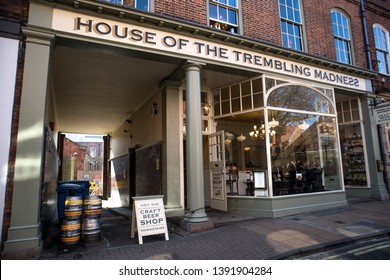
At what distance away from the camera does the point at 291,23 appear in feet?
31.6

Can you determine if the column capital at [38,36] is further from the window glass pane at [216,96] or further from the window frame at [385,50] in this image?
the window frame at [385,50]

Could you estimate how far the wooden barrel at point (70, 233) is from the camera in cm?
549

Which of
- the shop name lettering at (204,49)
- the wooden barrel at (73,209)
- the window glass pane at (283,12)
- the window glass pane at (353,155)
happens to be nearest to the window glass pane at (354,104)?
the window glass pane at (353,155)

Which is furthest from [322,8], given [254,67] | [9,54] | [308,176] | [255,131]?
[9,54]

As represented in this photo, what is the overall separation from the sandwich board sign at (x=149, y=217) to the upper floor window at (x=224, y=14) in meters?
5.42

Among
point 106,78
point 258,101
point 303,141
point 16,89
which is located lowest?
point 303,141

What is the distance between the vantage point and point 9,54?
16.9 ft

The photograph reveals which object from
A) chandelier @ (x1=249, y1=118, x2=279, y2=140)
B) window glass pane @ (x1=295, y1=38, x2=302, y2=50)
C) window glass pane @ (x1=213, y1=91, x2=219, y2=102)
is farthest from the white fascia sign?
window glass pane @ (x1=213, y1=91, x2=219, y2=102)

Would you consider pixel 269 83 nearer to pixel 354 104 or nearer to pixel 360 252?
pixel 360 252

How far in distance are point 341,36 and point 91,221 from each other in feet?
38.0

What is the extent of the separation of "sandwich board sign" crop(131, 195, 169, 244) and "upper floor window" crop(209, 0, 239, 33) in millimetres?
5420

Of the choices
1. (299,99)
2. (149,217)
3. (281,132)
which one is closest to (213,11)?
(299,99)

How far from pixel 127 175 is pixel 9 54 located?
8742 mm

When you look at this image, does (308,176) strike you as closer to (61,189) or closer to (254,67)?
(254,67)
